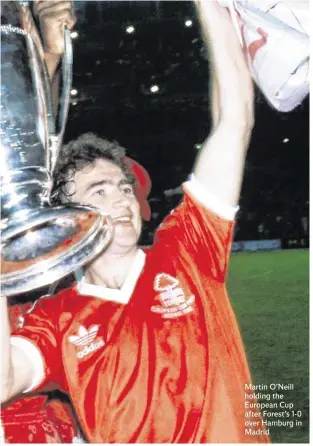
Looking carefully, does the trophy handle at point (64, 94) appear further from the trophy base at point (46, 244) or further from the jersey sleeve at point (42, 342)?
the jersey sleeve at point (42, 342)

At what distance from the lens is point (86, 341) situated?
1.47 m

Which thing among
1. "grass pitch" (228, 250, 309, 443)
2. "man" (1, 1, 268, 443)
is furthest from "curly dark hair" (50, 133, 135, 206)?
"grass pitch" (228, 250, 309, 443)

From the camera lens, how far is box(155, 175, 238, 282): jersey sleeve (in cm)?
148

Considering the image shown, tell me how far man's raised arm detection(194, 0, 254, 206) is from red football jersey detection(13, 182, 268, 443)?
5 centimetres

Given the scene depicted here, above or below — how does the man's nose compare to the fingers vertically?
below

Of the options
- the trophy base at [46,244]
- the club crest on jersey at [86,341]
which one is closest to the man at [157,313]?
the club crest on jersey at [86,341]

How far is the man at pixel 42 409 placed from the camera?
4.80 ft

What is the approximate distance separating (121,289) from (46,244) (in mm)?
300

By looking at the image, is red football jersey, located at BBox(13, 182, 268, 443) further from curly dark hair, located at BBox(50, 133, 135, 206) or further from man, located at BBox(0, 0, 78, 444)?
curly dark hair, located at BBox(50, 133, 135, 206)

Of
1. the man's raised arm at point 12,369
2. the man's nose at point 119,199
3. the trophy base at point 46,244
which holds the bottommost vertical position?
the man's raised arm at point 12,369

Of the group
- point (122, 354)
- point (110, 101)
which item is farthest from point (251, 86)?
point (122, 354)

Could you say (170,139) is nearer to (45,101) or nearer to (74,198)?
(74,198)

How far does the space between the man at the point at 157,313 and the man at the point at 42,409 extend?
0.03 metres

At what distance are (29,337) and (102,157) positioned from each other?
1.44 ft
